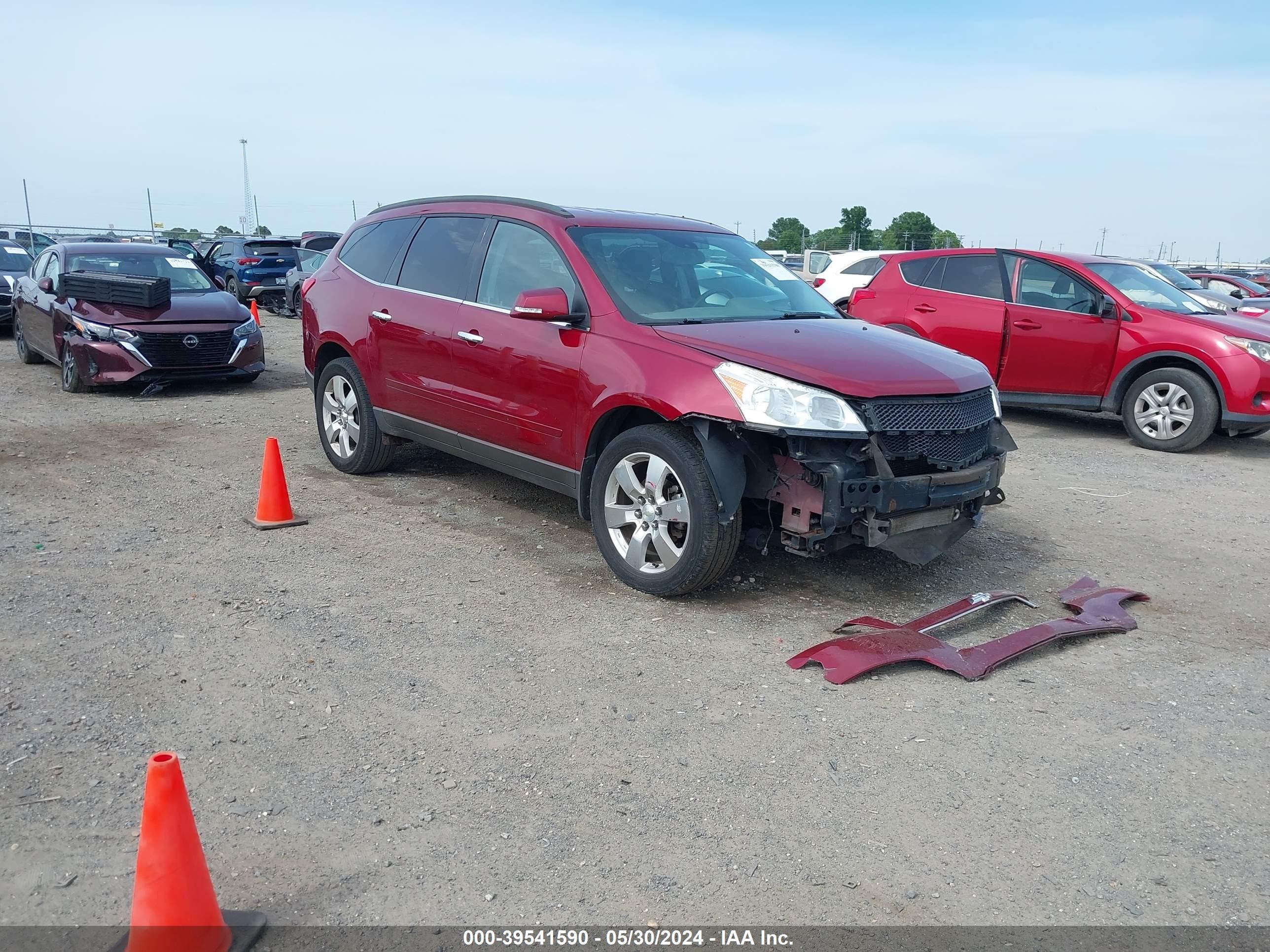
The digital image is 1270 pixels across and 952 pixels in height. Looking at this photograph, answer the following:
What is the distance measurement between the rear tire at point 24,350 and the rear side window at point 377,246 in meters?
7.77

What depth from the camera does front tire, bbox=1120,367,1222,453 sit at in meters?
9.20

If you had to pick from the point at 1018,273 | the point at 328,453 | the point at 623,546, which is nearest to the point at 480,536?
the point at 623,546

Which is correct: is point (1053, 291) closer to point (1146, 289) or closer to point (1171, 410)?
point (1146, 289)

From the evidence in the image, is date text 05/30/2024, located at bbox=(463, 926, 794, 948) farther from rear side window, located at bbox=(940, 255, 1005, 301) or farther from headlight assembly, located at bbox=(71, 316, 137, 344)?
headlight assembly, located at bbox=(71, 316, 137, 344)

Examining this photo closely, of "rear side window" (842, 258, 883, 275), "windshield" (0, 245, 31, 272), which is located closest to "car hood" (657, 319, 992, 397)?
"rear side window" (842, 258, 883, 275)

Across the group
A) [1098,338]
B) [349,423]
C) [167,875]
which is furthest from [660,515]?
[1098,338]

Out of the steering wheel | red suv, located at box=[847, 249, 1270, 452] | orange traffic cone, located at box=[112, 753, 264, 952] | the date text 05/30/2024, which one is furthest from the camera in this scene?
red suv, located at box=[847, 249, 1270, 452]

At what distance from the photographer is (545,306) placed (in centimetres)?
532

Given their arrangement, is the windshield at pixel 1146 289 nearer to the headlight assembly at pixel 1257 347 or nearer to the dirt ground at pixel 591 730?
the headlight assembly at pixel 1257 347

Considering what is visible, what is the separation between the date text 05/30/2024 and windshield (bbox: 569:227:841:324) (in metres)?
3.31

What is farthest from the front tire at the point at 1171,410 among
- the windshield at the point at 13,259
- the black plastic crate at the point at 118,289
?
the windshield at the point at 13,259

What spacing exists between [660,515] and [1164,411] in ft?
21.2

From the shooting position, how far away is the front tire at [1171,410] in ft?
30.2

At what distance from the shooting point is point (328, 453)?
7.75m
